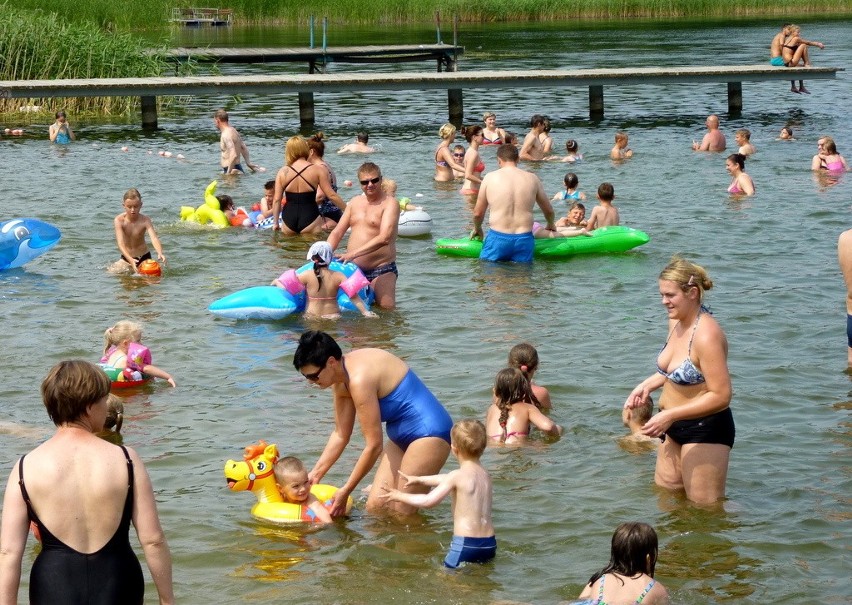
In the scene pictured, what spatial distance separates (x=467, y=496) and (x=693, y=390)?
1313mm

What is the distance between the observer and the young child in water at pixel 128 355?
892 cm

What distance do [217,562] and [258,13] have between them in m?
48.9

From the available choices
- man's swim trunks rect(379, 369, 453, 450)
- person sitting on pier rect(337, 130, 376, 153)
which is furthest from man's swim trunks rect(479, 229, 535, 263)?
person sitting on pier rect(337, 130, 376, 153)

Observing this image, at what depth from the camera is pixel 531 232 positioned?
12.9 m

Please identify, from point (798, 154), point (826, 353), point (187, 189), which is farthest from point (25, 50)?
point (826, 353)

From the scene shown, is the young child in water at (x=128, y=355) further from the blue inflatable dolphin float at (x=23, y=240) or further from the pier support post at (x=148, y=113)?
the pier support post at (x=148, y=113)

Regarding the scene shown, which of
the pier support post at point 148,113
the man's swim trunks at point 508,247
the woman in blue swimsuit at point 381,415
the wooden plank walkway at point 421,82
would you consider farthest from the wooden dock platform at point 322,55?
the woman in blue swimsuit at point 381,415

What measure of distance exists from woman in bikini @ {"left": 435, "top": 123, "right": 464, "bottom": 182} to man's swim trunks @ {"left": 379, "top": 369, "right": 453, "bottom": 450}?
40.4 feet

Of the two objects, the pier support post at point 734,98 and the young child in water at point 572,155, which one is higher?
the pier support post at point 734,98

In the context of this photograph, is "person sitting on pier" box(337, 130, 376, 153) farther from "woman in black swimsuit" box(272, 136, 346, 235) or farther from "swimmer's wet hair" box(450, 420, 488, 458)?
"swimmer's wet hair" box(450, 420, 488, 458)

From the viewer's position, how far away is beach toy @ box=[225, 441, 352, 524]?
6.57 meters

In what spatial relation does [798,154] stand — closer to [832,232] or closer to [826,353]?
[832,232]

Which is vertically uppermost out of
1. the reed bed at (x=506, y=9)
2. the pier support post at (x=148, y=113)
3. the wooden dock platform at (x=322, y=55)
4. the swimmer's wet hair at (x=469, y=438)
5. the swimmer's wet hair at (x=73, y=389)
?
the reed bed at (x=506, y=9)

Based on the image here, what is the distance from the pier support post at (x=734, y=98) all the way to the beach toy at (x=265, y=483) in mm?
21997
